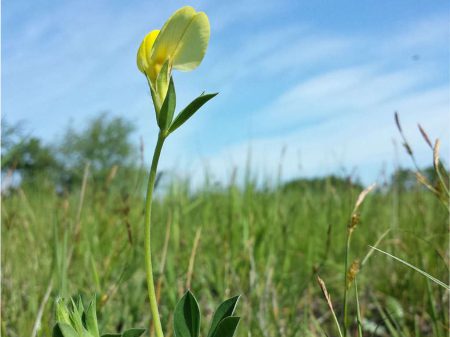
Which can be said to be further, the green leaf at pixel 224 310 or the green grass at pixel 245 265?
the green grass at pixel 245 265

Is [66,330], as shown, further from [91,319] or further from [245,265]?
[245,265]

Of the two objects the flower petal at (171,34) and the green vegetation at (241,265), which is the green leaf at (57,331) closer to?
the flower petal at (171,34)

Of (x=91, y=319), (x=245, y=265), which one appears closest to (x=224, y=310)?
(x=91, y=319)

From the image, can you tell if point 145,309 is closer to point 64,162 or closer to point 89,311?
point 89,311

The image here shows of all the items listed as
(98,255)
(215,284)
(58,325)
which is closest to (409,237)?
(215,284)

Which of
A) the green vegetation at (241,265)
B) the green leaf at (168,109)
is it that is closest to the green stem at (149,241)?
the green leaf at (168,109)

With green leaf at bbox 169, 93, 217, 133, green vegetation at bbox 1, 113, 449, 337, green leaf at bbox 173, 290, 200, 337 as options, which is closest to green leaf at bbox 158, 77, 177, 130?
green leaf at bbox 169, 93, 217, 133
